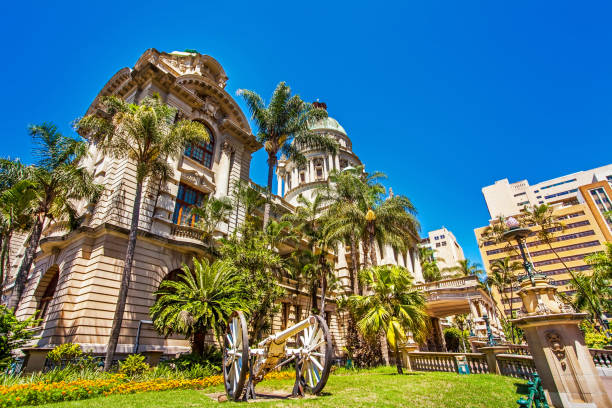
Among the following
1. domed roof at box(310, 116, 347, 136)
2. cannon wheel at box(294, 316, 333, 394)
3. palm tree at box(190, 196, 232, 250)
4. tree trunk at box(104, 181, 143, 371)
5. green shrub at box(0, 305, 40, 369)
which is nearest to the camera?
cannon wheel at box(294, 316, 333, 394)

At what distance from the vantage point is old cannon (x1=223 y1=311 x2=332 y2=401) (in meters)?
8.96

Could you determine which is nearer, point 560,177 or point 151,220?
point 151,220

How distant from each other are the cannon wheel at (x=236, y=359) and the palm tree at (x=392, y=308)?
26.5 feet

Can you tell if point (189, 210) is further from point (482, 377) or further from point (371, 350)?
point (482, 377)

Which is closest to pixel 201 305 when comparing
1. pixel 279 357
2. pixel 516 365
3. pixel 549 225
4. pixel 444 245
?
pixel 279 357

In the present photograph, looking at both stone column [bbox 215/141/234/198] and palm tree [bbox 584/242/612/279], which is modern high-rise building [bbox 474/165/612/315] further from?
stone column [bbox 215/141/234/198]

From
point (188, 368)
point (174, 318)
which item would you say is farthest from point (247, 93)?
point (188, 368)

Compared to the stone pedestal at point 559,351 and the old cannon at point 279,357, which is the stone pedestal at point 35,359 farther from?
the stone pedestal at point 559,351

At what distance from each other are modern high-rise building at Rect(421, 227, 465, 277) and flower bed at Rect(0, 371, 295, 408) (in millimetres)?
107365

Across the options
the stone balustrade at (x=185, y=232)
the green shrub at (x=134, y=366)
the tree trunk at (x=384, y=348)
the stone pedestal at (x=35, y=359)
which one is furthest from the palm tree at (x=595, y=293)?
the stone pedestal at (x=35, y=359)

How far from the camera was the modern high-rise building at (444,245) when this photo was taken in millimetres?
110781

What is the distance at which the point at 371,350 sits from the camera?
2373 centimetres

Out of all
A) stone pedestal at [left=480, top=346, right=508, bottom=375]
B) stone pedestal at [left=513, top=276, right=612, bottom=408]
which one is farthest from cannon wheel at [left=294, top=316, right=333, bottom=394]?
stone pedestal at [left=480, top=346, right=508, bottom=375]

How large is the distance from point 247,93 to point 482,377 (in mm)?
21373
